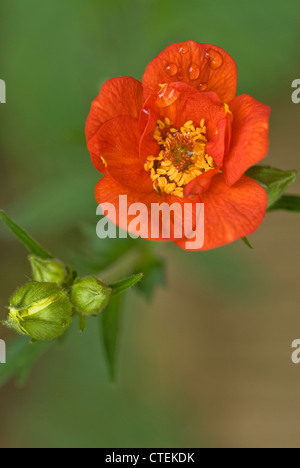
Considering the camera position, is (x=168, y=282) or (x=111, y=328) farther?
(x=168, y=282)

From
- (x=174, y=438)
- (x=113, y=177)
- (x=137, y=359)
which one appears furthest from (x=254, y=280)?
(x=113, y=177)

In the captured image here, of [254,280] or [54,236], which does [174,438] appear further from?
[54,236]

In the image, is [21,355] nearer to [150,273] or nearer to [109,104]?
[150,273]

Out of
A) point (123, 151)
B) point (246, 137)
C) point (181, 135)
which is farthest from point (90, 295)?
point (246, 137)

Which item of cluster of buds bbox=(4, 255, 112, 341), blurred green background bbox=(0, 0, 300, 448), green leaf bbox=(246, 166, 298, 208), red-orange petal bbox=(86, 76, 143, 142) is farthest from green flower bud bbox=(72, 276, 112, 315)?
blurred green background bbox=(0, 0, 300, 448)

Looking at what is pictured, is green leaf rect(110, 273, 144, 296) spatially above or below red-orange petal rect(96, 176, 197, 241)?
below

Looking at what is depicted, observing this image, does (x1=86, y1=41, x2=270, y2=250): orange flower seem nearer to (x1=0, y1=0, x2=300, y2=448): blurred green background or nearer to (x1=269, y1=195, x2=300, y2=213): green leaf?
(x1=269, y1=195, x2=300, y2=213): green leaf
